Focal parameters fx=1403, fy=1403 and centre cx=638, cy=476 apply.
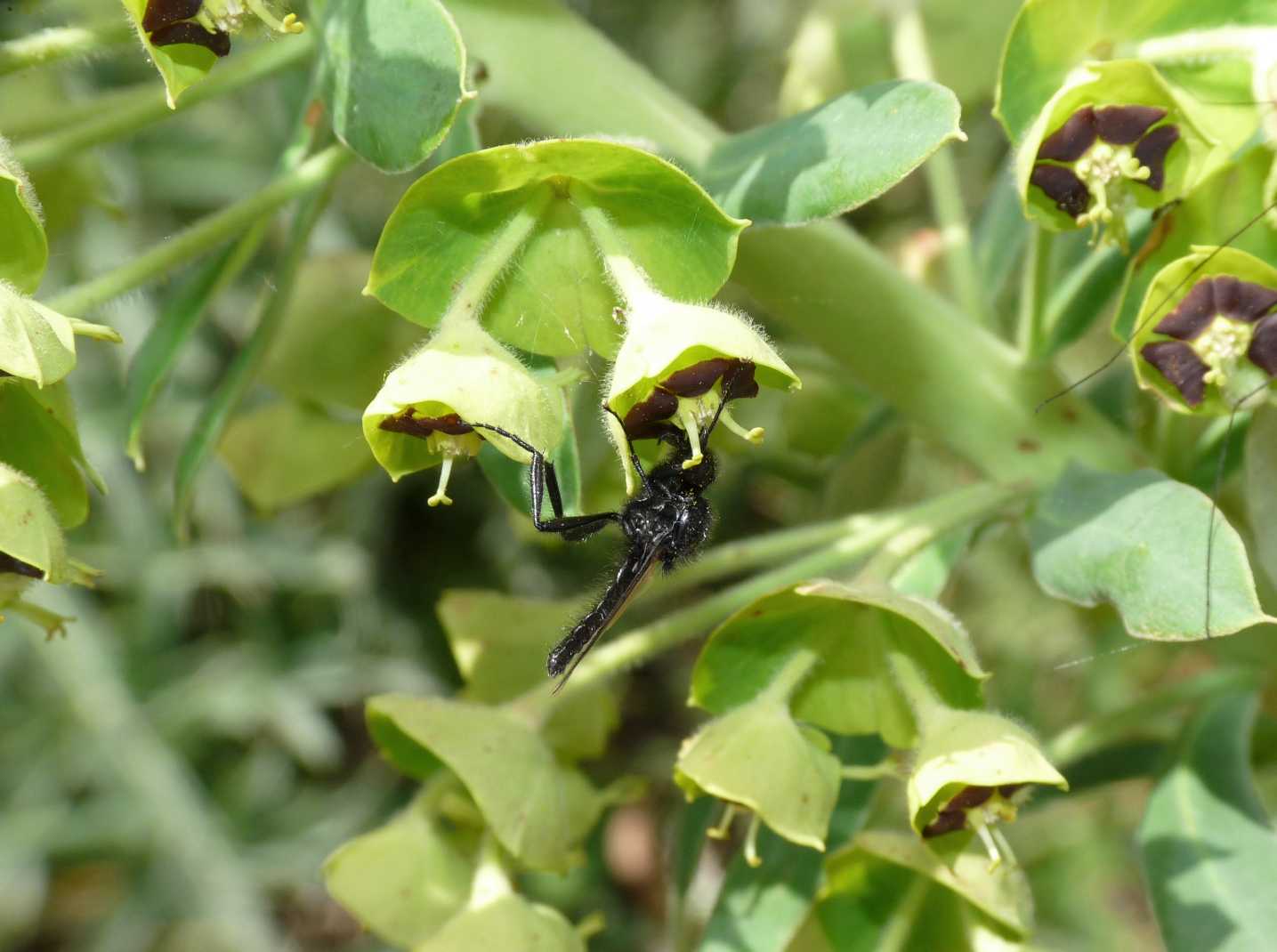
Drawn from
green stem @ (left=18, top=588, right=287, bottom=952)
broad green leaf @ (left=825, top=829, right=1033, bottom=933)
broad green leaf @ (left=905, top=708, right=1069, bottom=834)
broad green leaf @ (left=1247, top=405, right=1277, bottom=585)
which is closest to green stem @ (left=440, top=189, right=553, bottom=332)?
broad green leaf @ (left=905, top=708, right=1069, bottom=834)

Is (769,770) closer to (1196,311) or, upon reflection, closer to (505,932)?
(505,932)

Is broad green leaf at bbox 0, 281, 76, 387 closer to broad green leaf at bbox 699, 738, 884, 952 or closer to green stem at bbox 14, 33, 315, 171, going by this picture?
green stem at bbox 14, 33, 315, 171

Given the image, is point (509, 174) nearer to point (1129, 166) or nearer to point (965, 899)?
point (1129, 166)

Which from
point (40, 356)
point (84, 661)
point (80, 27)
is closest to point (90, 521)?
point (84, 661)

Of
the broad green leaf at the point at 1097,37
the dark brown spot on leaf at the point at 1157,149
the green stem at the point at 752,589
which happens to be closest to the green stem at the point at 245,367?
the green stem at the point at 752,589

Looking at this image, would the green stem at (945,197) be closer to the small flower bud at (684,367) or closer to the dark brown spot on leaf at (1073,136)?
the dark brown spot on leaf at (1073,136)

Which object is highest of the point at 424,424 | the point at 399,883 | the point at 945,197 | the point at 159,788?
the point at 424,424

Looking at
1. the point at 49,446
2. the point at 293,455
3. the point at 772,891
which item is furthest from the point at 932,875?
the point at 293,455
